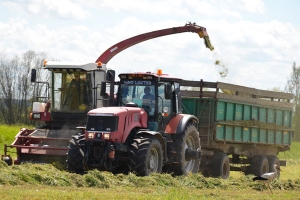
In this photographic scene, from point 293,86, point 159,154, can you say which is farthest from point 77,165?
point 293,86

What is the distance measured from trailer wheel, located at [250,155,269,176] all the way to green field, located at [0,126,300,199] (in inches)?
188

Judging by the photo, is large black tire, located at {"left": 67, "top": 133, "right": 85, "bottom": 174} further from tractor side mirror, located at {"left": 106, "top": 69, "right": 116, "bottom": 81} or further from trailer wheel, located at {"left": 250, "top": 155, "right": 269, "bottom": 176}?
trailer wheel, located at {"left": 250, "top": 155, "right": 269, "bottom": 176}

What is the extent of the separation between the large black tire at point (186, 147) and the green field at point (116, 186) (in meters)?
0.64

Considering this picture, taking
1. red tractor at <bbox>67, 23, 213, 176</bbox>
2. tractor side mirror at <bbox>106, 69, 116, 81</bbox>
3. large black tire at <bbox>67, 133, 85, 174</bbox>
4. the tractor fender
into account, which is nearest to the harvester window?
red tractor at <bbox>67, 23, 213, 176</bbox>

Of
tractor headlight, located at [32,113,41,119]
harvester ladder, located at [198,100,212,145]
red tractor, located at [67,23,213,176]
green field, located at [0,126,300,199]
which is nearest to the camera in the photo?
green field, located at [0,126,300,199]

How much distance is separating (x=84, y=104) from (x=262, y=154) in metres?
6.86

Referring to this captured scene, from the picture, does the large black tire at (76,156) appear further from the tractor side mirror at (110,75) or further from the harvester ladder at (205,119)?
the harvester ladder at (205,119)

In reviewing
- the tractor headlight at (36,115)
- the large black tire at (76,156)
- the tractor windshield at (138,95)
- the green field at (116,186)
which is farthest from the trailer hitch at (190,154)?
the tractor headlight at (36,115)

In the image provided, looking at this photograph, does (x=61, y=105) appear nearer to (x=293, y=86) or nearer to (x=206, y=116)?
(x=206, y=116)

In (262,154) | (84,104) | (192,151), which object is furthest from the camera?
(262,154)

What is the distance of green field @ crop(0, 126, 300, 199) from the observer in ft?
38.6

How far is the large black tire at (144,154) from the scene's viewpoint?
15.5m

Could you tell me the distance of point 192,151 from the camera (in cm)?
1789

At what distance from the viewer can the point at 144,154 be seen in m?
15.6
